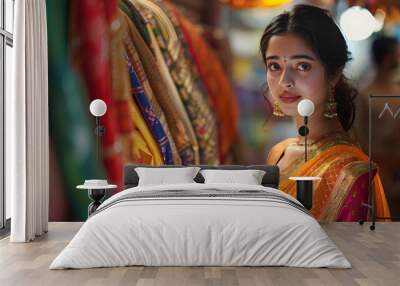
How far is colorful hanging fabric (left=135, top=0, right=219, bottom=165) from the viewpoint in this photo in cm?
738

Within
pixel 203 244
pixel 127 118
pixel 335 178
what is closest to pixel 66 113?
pixel 127 118

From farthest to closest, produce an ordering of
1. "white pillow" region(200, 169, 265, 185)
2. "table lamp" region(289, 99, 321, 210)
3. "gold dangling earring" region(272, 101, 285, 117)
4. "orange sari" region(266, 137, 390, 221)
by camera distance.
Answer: "gold dangling earring" region(272, 101, 285, 117)
"orange sari" region(266, 137, 390, 221)
"table lamp" region(289, 99, 321, 210)
"white pillow" region(200, 169, 265, 185)

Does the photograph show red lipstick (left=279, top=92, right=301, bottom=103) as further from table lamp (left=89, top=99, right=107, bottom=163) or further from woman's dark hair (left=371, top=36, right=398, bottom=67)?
table lamp (left=89, top=99, right=107, bottom=163)

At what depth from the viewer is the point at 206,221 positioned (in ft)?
15.1

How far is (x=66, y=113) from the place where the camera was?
24.3 feet

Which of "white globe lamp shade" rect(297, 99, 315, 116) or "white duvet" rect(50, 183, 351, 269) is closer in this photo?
"white duvet" rect(50, 183, 351, 269)

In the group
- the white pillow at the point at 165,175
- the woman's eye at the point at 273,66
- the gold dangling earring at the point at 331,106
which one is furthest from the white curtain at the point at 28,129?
the gold dangling earring at the point at 331,106

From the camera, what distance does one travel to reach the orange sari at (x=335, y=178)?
7.30m

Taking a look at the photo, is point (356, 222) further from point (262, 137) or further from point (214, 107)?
point (214, 107)

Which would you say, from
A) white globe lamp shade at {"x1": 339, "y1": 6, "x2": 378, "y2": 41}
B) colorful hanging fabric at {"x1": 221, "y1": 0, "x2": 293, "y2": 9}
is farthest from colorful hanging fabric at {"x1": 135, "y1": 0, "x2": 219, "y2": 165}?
white globe lamp shade at {"x1": 339, "y1": 6, "x2": 378, "y2": 41}

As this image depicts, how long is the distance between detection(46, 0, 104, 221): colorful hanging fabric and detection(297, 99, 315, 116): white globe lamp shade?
251cm

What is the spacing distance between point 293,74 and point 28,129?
3198 mm

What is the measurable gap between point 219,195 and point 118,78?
2.72 metres

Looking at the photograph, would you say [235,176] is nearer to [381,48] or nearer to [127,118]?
[127,118]
